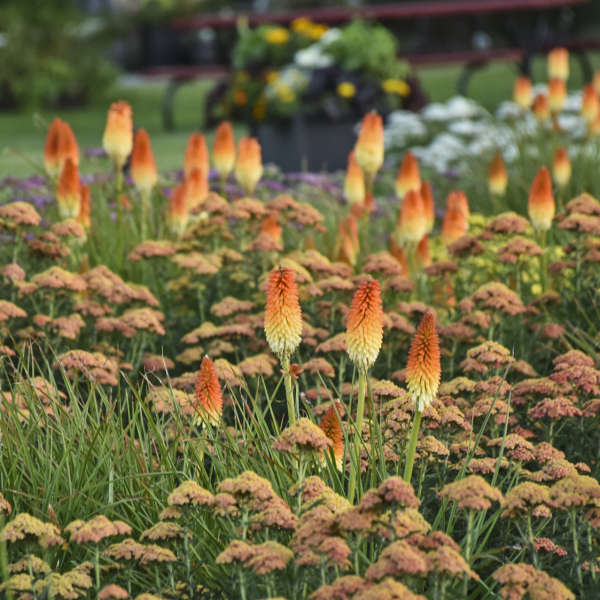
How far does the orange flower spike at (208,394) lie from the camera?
306 centimetres

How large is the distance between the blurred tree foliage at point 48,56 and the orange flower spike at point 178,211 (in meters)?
12.5

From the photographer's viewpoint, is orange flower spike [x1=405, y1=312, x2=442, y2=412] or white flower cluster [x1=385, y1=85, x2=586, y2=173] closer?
orange flower spike [x1=405, y1=312, x2=442, y2=412]

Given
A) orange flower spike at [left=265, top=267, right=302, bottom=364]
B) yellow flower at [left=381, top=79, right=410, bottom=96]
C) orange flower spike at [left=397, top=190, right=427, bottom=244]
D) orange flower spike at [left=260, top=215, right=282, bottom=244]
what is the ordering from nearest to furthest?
orange flower spike at [left=265, top=267, right=302, bottom=364]
orange flower spike at [left=260, top=215, right=282, bottom=244]
orange flower spike at [left=397, top=190, right=427, bottom=244]
yellow flower at [left=381, top=79, right=410, bottom=96]

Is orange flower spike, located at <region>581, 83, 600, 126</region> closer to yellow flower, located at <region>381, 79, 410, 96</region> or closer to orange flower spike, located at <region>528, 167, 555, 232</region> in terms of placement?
orange flower spike, located at <region>528, 167, 555, 232</region>

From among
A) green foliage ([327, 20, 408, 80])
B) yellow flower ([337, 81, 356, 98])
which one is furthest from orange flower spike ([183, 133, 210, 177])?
green foliage ([327, 20, 408, 80])

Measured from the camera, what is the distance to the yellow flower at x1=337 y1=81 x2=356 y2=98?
10.4 meters

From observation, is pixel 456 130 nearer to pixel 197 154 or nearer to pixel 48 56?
pixel 197 154

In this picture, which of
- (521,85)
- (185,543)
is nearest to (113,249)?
(185,543)

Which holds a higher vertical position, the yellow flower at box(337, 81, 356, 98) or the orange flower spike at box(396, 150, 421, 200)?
the orange flower spike at box(396, 150, 421, 200)

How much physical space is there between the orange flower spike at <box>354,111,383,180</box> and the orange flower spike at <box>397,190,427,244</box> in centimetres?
44

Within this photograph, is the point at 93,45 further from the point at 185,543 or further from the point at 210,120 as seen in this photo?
the point at 185,543

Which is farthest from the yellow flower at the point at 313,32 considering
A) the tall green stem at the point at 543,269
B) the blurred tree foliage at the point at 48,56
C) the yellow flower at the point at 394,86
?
the blurred tree foliage at the point at 48,56

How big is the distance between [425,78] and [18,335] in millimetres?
17531

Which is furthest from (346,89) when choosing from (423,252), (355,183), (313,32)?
(423,252)
